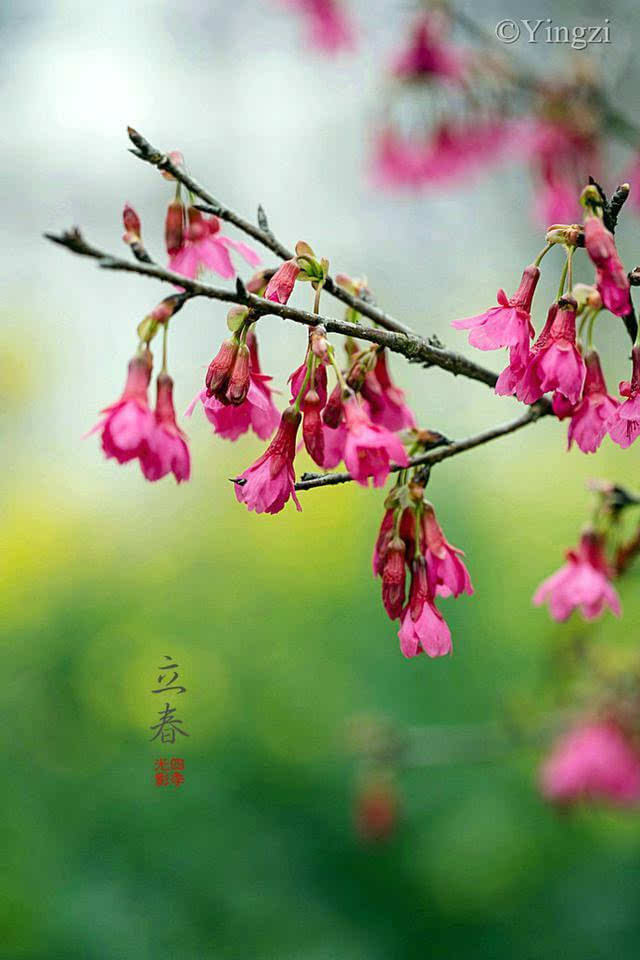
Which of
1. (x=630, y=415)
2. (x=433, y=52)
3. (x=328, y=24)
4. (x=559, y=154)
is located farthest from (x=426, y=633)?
(x=328, y=24)

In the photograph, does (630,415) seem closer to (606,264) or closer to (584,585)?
(606,264)

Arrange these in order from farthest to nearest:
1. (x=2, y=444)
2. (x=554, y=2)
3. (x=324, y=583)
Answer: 1. (x=554, y=2)
2. (x=2, y=444)
3. (x=324, y=583)

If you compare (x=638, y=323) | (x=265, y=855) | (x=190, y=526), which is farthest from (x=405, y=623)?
(x=190, y=526)

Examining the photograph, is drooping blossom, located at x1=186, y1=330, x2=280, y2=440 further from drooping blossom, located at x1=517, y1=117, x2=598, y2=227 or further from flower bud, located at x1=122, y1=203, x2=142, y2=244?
drooping blossom, located at x1=517, y1=117, x2=598, y2=227

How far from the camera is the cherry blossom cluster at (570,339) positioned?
0.92 metres

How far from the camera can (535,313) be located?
7156 millimetres

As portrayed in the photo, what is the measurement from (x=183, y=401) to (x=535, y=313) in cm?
272

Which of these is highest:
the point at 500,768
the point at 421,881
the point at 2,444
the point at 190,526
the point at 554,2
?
the point at 554,2

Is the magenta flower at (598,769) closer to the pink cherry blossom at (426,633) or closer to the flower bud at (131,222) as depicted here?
the pink cherry blossom at (426,633)

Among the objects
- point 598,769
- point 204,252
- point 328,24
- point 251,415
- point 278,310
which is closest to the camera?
point 278,310

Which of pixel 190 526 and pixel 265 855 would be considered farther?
pixel 190 526

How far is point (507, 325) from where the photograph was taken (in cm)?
101

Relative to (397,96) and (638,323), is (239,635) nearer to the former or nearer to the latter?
(397,96)

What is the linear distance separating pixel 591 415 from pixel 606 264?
8.1 inches
